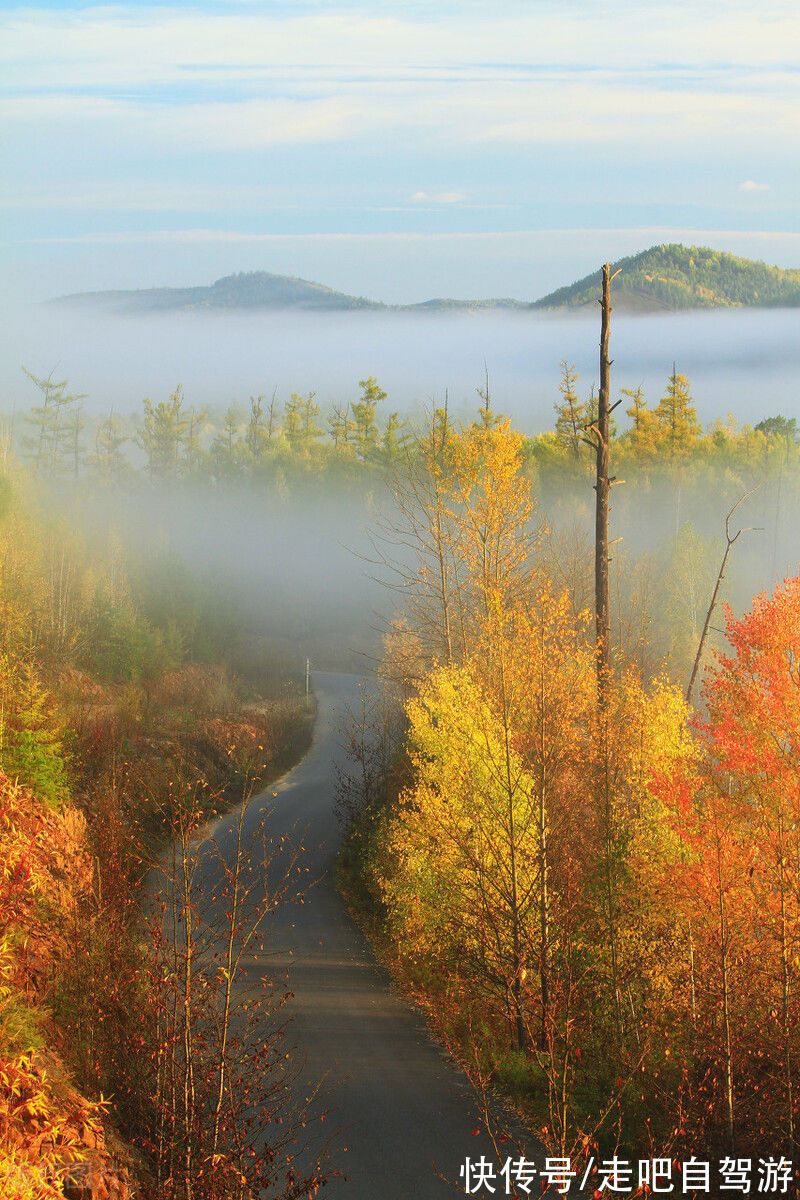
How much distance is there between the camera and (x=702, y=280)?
182 m

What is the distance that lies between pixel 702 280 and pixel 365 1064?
186037mm

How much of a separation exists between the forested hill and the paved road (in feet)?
541

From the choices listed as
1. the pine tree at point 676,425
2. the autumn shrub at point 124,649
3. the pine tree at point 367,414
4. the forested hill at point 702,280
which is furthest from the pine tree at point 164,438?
the forested hill at point 702,280

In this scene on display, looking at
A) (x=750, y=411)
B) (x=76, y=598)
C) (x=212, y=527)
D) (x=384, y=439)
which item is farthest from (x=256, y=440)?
(x=750, y=411)

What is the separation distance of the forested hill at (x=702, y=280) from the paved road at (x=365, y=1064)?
164965mm

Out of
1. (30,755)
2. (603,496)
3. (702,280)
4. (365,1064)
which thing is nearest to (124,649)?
(30,755)

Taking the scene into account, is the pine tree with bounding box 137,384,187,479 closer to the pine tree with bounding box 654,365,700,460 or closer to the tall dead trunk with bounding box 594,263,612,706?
the pine tree with bounding box 654,365,700,460

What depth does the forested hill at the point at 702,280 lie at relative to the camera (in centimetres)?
17575

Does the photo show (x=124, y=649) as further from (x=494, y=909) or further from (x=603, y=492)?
(x=494, y=909)

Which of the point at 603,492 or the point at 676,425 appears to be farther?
the point at 676,425

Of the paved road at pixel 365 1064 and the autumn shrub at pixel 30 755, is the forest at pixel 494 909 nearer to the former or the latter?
the autumn shrub at pixel 30 755

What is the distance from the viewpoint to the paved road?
11.8 metres

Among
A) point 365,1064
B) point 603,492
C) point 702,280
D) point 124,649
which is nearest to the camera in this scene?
point 365,1064

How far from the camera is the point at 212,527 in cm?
10588
